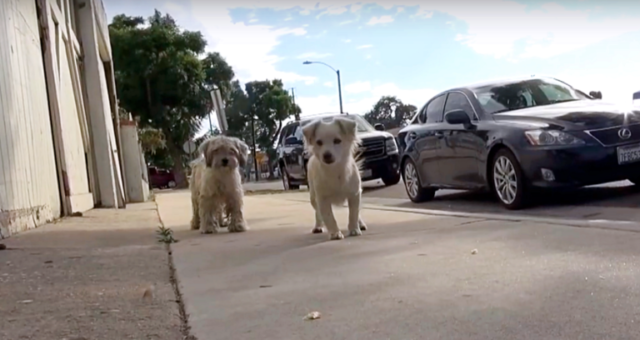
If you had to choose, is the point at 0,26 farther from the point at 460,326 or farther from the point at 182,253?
the point at 460,326

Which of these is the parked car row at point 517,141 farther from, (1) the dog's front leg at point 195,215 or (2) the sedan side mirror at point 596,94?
(1) the dog's front leg at point 195,215

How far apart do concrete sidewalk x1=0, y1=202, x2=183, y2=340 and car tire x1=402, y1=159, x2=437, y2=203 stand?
454cm

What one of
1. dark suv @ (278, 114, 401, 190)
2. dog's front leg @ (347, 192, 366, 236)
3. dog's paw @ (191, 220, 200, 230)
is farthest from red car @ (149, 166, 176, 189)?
dog's front leg @ (347, 192, 366, 236)

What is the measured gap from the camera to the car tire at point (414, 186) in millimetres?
9836

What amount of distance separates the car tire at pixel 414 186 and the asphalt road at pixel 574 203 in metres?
0.12

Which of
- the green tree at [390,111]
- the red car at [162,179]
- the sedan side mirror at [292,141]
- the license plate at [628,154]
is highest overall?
the green tree at [390,111]

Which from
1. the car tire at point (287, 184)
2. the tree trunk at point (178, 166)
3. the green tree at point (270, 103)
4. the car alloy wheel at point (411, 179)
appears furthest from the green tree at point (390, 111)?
the car alloy wheel at point (411, 179)

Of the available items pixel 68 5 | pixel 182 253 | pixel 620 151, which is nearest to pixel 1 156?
pixel 182 253

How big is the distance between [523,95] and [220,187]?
12.8 ft

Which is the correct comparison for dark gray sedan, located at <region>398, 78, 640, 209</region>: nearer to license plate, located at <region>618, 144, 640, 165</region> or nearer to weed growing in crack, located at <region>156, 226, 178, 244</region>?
Result: license plate, located at <region>618, 144, 640, 165</region>

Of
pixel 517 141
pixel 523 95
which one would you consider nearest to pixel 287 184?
pixel 523 95

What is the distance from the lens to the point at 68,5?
13727mm

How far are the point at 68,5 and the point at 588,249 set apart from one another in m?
12.3

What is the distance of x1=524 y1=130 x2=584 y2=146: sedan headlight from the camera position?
6.93m
